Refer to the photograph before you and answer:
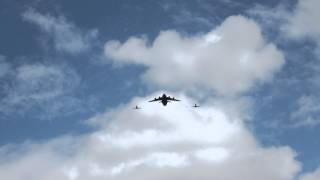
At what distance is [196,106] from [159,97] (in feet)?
75.1

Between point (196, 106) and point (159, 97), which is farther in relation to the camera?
point (159, 97)

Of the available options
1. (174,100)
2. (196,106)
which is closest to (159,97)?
(174,100)

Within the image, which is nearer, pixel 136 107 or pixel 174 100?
pixel 136 107

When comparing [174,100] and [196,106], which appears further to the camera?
[174,100]

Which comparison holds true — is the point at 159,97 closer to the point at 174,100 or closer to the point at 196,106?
the point at 174,100

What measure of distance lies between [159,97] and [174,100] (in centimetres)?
738

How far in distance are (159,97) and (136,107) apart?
17.8m

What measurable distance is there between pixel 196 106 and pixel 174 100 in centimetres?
1744

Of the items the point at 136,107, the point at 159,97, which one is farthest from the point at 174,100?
the point at 136,107

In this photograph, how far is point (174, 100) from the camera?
7692 inches

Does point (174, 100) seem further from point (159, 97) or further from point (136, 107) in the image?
point (136, 107)

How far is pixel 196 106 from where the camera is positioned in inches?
7116

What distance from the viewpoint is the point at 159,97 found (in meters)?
196

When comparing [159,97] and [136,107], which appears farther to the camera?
[159,97]
